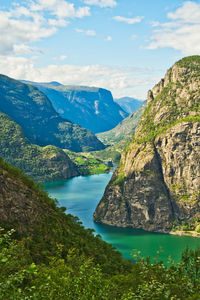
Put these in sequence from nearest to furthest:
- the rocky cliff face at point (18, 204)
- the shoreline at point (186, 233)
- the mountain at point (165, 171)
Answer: the rocky cliff face at point (18, 204), the shoreline at point (186, 233), the mountain at point (165, 171)

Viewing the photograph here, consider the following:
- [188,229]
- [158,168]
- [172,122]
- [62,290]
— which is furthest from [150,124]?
[62,290]

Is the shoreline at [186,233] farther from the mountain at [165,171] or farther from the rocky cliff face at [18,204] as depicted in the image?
the rocky cliff face at [18,204]

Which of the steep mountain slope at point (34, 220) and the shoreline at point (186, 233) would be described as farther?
the shoreline at point (186, 233)

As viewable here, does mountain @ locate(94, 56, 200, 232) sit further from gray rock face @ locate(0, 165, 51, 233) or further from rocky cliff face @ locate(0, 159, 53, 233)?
gray rock face @ locate(0, 165, 51, 233)

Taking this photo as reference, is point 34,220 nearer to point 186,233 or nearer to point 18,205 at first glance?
point 18,205

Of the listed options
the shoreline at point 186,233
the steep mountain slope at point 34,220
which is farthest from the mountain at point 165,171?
the steep mountain slope at point 34,220

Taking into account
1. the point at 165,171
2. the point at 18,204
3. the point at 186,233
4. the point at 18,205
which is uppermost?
the point at 18,204

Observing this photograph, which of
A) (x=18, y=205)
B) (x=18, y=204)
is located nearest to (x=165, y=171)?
(x=18, y=204)

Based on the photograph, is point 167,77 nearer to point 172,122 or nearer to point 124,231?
point 172,122

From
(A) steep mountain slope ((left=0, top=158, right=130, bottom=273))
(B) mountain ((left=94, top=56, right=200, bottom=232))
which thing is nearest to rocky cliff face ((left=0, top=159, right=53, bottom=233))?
(A) steep mountain slope ((left=0, top=158, right=130, bottom=273))

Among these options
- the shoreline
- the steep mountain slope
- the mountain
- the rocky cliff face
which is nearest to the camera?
the steep mountain slope
